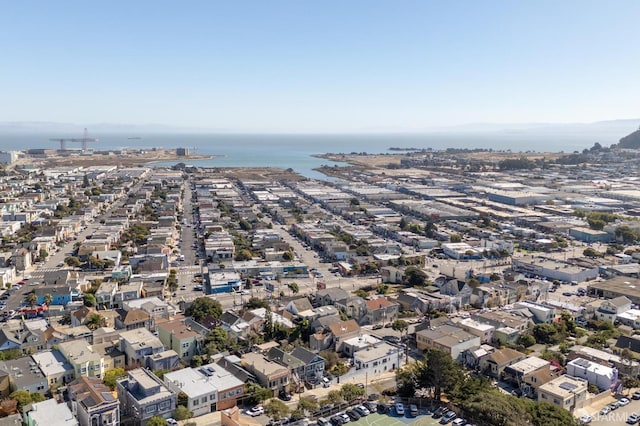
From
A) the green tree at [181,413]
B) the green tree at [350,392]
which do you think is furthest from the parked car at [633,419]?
the green tree at [181,413]

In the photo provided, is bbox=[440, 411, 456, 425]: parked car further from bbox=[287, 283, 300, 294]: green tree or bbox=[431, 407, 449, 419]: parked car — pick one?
bbox=[287, 283, 300, 294]: green tree

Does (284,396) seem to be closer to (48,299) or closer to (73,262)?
(48,299)

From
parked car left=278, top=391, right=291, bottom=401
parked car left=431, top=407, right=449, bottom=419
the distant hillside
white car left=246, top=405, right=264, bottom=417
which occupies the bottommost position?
parked car left=278, top=391, right=291, bottom=401

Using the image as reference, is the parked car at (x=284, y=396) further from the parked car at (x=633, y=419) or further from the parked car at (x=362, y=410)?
the parked car at (x=633, y=419)

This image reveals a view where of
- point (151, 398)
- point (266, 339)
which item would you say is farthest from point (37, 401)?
point (266, 339)

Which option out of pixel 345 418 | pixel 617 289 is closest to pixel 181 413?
pixel 345 418

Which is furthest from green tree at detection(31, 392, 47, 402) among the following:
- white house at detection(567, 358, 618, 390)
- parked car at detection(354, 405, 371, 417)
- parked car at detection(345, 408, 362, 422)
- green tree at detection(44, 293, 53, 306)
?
white house at detection(567, 358, 618, 390)
